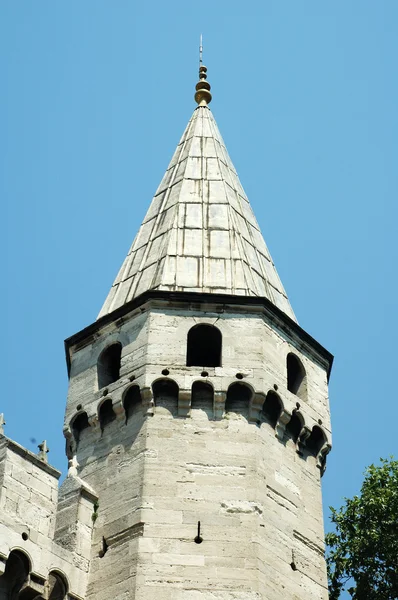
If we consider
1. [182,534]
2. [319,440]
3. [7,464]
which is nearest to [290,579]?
[182,534]

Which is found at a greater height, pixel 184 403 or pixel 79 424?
pixel 79 424

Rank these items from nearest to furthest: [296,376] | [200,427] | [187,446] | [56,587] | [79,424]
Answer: [56,587]
[187,446]
[200,427]
[79,424]
[296,376]

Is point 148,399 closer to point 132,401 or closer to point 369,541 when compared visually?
point 132,401

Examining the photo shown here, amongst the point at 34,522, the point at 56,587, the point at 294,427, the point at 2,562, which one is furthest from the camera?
the point at 294,427

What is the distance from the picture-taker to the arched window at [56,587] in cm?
2230

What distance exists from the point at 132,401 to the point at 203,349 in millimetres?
2908

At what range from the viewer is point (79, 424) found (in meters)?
25.9

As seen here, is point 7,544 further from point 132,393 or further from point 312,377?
point 312,377

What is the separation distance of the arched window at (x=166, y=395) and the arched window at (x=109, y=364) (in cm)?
178

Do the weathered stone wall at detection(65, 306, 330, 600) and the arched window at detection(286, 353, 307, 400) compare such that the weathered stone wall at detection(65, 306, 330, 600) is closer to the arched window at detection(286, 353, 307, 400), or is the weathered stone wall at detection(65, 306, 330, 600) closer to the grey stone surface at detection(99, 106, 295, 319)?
the arched window at detection(286, 353, 307, 400)

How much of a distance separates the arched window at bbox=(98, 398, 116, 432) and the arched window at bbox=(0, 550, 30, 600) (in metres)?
4.17

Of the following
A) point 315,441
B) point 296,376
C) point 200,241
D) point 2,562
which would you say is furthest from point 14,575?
point 200,241

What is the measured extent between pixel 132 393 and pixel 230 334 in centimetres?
237

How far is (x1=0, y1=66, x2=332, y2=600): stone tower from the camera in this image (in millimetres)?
22391
